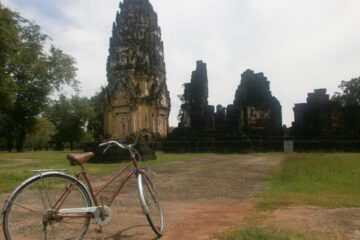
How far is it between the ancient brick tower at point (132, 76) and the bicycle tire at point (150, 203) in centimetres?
3032

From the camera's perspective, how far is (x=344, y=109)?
86.2ft

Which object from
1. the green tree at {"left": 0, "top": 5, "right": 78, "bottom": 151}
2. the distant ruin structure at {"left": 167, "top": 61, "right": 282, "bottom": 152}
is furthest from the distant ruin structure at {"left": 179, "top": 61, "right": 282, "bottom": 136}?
the green tree at {"left": 0, "top": 5, "right": 78, "bottom": 151}

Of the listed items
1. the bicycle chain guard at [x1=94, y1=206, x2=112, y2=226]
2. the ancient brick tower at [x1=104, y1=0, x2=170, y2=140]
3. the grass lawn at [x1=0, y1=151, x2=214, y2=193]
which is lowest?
the grass lawn at [x1=0, y1=151, x2=214, y2=193]

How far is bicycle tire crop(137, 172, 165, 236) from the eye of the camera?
320cm

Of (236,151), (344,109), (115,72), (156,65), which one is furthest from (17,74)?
(344,109)

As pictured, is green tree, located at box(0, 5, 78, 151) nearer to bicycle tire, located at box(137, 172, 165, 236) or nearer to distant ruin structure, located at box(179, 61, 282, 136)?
distant ruin structure, located at box(179, 61, 282, 136)

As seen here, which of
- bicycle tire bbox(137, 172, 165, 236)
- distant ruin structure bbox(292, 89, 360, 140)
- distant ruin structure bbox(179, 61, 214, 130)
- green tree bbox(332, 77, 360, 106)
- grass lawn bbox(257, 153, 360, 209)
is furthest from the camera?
green tree bbox(332, 77, 360, 106)

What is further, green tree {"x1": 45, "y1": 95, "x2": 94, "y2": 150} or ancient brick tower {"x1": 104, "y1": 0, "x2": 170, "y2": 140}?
green tree {"x1": 45, "y1": 95, "x2": 94, "y2": 150}

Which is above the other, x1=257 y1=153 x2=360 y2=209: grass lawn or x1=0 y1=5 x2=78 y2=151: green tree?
x1=0 y1=5 x2=78 y2=151: green tree

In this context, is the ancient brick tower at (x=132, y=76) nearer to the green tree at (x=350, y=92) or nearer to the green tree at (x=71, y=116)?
the green tree at (x=71, y=116)

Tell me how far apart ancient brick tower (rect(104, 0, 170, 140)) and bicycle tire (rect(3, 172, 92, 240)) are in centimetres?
3084

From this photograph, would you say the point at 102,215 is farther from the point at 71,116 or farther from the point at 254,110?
the point at 71,116

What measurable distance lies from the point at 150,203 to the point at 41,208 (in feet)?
4.19

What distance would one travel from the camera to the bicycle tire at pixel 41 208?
2795 millimetres
